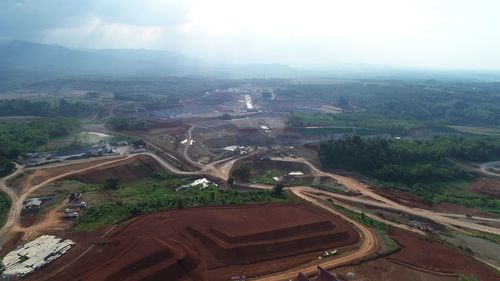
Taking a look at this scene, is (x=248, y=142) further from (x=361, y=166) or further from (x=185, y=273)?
(x=185, y=273)

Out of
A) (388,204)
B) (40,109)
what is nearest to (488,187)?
(388,204)

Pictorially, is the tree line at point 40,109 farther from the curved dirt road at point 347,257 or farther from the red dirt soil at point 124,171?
the curved dirt road at point 347,257

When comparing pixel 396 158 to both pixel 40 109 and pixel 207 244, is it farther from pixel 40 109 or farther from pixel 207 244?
pixel 40 109

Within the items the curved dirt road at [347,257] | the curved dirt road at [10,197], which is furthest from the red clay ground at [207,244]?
the curved dirt road at [10,197]

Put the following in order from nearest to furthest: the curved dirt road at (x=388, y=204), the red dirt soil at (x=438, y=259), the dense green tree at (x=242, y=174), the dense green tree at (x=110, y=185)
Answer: the red dirt soil at (x=438, y=259) < the curved dirt road at (x=388, y=204) < the dense green tree at (x=110, y=185) < the dense green tree at (x=242, y=174)

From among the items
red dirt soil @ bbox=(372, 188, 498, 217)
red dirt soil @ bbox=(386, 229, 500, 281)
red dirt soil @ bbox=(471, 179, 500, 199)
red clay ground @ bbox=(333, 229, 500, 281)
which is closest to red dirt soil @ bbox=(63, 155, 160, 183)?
red dirt soil @ bbox=(372, 188, 498, 217)

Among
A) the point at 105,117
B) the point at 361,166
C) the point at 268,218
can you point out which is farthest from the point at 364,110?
the point at 268,218

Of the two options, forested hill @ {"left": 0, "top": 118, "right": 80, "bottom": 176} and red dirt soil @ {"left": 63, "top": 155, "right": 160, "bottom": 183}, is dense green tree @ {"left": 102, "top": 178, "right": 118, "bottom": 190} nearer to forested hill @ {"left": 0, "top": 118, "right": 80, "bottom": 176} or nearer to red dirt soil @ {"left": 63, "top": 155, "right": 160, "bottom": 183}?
red dirt soil @ {"left": 63, "top": 155, "right": 160, "bottom": 183}
